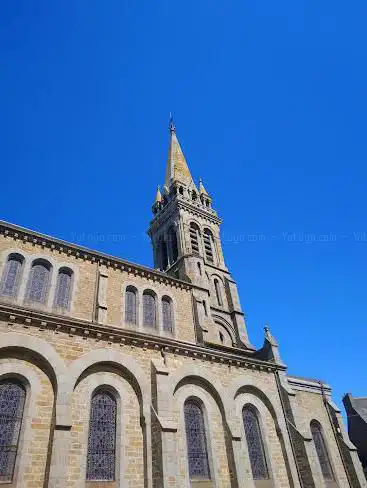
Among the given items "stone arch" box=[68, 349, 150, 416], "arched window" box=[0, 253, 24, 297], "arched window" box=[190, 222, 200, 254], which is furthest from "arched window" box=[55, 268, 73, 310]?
"arched window" box=[190, 222, 200, 254]

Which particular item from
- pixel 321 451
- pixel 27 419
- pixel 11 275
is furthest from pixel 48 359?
pixel 321 451

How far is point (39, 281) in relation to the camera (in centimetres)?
1811

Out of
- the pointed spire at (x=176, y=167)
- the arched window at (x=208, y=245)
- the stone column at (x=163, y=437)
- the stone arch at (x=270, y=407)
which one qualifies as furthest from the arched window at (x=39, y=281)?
the pointed spire at (x=176, y=167)

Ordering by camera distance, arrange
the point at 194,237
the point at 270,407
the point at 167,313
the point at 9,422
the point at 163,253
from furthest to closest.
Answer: the point at 163,253, the point at 194,237, the point at 167,313, the point at 270,407, the point at 9,422

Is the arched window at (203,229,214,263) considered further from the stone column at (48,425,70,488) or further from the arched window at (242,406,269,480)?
the stone column at (48,425,70,488)

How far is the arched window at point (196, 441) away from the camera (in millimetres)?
12820

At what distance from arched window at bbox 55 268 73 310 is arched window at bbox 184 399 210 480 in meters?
8.40

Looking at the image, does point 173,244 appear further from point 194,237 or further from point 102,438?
point 102,438

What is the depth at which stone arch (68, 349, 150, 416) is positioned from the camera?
12.1 meters

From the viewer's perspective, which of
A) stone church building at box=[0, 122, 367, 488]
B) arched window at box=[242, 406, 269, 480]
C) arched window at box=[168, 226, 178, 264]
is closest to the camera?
stone church building at box=[0, 122, 367, 488]

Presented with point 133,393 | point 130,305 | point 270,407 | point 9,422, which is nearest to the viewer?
point 9,422

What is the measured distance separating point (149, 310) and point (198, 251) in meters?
11.3

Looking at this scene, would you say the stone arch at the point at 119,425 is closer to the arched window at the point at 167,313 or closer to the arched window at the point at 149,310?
the arched window at the point at 149,310

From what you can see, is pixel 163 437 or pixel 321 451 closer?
pixel 163 437
